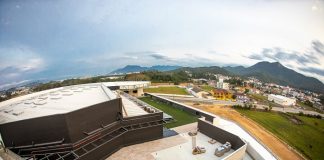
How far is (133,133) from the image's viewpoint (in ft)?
55.7

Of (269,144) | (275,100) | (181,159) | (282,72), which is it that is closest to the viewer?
(181,159)

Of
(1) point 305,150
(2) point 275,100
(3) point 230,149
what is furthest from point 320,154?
(2) point 275,100

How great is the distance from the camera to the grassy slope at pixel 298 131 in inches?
1058

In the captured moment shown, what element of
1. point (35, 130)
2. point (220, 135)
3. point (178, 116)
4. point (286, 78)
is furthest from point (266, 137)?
point (286, 78)

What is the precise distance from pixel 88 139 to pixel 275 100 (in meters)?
64.0

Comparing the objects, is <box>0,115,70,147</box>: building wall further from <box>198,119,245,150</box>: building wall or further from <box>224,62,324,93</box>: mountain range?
<box>224,62,324,93</box>: mountain range

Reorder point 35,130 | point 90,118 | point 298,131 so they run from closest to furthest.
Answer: point 35,130, point 90,118, point 298,131

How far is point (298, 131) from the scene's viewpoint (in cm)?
3362

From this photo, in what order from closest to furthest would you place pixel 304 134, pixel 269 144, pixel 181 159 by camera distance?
pixel 181 159
pixel 269 144
pixel 304 134

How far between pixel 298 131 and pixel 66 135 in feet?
117

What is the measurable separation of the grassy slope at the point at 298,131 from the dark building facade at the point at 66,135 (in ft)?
80.4

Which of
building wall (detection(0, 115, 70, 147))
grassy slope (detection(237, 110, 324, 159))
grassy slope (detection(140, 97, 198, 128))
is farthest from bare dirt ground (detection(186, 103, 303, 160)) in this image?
building wall (detection(0, 115, 70, 147))

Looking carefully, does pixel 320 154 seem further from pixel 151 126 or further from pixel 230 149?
pixel 151 126

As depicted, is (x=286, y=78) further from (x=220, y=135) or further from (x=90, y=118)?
→ (x=90, y=118)
